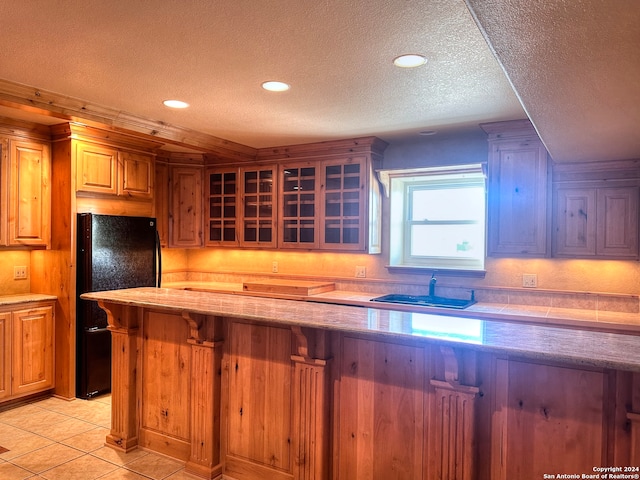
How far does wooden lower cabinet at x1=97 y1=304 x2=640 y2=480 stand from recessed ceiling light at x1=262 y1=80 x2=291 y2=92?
1410 millimetres

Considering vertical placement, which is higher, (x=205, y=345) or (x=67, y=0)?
(x=67, y=0)

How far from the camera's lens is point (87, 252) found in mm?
3891

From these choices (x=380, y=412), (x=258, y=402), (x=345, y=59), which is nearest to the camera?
(x=380, y=412)

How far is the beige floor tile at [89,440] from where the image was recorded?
3018 millimetres

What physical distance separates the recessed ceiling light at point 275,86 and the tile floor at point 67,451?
2.32m

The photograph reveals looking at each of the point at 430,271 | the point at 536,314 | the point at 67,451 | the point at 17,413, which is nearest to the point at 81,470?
the point at 67,451

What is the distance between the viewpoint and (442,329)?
1.90 m

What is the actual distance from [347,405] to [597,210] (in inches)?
97.1

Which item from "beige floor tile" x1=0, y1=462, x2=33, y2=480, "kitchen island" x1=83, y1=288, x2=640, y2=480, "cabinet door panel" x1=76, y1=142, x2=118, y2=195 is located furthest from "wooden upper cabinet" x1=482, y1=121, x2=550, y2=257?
"beige floor tile" x1=0, y1=462, x2=33, y2=480

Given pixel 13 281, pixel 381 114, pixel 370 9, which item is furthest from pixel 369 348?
pixel 13 281

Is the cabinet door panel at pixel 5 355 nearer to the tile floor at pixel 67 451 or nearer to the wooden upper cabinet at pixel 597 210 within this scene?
the tile floor at pixel 67 451

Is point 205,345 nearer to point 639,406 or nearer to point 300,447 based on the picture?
point 300,447

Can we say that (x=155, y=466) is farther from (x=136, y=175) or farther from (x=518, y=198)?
(x=518, y=198)

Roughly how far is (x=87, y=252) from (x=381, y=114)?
8.81ft
